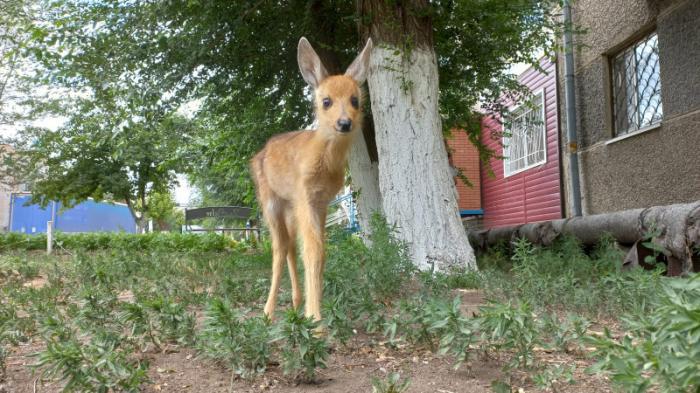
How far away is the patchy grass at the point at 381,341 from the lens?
2.26 m

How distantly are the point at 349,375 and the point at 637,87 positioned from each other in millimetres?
8995

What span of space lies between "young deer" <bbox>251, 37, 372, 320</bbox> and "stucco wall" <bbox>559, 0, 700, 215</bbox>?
607 cm

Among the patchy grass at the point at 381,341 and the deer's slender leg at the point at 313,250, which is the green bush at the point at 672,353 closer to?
the patchy grass at the point at 381,341

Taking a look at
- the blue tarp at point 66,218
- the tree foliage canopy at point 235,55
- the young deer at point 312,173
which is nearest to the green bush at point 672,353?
the young deer at point 312,173

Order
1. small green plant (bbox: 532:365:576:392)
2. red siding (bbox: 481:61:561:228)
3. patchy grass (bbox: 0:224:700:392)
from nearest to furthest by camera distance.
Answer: patchy grass (bbox: 0:224:700:392), small green plant (bbox: 532:365:576:392), red siding (bbox: 481:61:561:228)

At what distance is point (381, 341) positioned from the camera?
152 inches

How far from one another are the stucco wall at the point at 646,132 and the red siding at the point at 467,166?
6319 mm

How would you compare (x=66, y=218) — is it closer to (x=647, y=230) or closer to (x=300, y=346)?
(x=647, y=230)

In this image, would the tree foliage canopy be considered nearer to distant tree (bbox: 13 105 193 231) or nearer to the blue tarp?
distant tree (bbox: 13 105 193 231)

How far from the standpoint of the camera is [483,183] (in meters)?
19.1

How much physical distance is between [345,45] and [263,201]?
622 centimetres

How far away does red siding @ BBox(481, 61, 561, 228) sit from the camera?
13.6 m

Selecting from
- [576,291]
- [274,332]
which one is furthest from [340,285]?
[576,291]

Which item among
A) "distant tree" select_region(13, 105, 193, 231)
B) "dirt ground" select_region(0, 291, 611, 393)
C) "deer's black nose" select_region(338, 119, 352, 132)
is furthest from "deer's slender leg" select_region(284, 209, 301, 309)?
"distant tree" select_region(13, 105, 193, 231)
